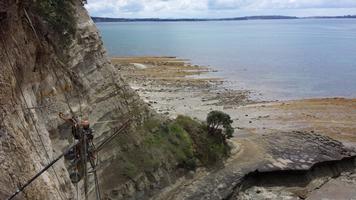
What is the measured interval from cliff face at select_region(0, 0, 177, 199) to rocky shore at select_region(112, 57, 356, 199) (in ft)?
10.0

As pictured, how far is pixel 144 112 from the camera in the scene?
29266 millimetres

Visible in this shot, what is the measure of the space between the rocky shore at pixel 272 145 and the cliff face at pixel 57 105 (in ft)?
10.0

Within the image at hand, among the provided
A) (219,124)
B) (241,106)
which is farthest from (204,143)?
(241,106)

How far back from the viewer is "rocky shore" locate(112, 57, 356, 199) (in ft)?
93.8

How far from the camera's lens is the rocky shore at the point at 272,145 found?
2859 cm

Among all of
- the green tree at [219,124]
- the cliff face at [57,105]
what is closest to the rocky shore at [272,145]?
the green tree at [219,124]

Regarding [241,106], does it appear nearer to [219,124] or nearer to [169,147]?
[219,124]

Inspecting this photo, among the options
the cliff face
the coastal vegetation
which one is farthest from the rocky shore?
the cliff face

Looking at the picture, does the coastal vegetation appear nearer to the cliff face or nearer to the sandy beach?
the cliff face

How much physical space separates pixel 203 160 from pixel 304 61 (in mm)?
74916

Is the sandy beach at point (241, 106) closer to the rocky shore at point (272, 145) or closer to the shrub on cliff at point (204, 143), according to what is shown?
the rocky shore at point (272, 145)

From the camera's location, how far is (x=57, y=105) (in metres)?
20.5

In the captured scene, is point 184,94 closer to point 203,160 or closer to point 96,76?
point 203,160

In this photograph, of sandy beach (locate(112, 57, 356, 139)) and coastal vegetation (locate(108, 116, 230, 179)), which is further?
sandy beach (locate(112, 57, 356, 139))
